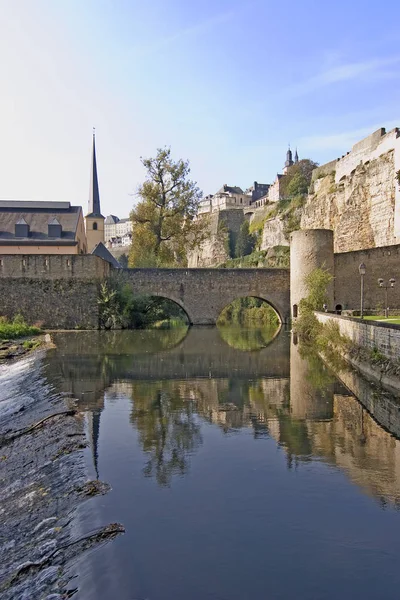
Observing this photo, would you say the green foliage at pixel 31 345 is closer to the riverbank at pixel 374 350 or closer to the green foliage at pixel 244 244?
the riverbank at pixel 374 350

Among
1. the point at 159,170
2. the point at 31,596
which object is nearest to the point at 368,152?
the point at 159,170

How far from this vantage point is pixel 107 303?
2945cm

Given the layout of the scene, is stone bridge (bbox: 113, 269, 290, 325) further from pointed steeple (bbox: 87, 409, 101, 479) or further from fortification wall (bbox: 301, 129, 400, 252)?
pointed steeple (bbox: 87, 409, 101, 479)

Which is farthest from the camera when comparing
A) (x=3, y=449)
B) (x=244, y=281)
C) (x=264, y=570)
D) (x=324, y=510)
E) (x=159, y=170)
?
(x=159, y=170)

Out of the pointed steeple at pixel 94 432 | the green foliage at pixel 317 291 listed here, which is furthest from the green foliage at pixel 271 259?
the pointed steeple at pixel 94 432

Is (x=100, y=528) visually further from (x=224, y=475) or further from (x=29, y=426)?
(x=29, y=426)

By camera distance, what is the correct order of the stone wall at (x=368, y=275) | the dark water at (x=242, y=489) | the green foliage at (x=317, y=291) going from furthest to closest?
the stone wall at (x=368, y=275)
the green foliage at (x=317, y=291)
the dark water at (x=242, y=489)

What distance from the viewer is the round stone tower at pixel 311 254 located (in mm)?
29344

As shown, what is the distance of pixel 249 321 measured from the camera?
4344cm

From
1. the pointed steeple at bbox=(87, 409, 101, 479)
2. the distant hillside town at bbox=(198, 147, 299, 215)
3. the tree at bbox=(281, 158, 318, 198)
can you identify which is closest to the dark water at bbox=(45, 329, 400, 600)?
the pointed steeple at bbox=(87, 409, 101, 479)

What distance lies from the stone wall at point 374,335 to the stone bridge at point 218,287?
14.3 metres

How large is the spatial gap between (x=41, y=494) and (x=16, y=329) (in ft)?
62.9

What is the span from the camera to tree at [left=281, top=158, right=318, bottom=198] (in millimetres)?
66312

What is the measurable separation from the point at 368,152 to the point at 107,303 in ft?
83.0
